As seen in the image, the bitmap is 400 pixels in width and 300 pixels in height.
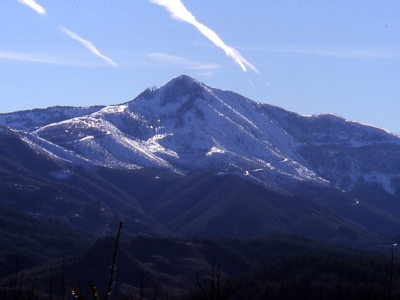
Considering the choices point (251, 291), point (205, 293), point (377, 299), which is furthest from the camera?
point (251, 291)

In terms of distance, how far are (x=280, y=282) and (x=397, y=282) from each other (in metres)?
25.9

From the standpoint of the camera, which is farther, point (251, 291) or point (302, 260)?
point (302, 260)

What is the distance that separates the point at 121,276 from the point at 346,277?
2114 inches

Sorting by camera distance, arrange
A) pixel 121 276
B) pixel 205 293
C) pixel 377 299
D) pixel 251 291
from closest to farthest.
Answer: pixel 205 293 < pixel 377 299 < pixel 251 291 < pixel 121 276

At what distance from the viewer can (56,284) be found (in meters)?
173

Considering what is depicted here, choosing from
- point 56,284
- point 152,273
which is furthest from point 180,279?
point 56,284

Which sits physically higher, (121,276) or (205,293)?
(205,293)

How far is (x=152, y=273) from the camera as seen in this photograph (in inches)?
7736

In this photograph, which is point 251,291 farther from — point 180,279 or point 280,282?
point 180,279

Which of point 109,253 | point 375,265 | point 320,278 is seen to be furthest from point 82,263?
point 375,265

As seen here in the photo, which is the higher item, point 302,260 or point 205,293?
point 205,293

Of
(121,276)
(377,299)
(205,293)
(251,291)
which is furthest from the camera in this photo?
(121,276)

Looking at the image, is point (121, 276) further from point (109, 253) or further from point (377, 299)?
point (377, 299)

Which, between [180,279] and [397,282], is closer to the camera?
[397,282]
